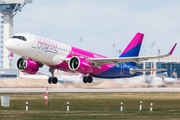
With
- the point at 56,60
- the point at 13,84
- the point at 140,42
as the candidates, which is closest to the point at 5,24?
the point at 13,84

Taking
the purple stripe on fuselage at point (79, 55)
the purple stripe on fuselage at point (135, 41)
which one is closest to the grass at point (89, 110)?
the purple stripe on fuselage at point (79, 55)

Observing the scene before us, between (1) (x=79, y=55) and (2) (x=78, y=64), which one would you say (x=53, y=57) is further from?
(1) (x=79, y=55)

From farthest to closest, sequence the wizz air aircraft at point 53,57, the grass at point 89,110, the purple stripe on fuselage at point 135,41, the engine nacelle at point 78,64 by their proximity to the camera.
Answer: the purple stripe on fuselage at point 135,41 → the engine nacelle at point 78,64 → the wizz air aircraft at point 53,57 → the grass at point 89,110

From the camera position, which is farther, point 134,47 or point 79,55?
point 134,47

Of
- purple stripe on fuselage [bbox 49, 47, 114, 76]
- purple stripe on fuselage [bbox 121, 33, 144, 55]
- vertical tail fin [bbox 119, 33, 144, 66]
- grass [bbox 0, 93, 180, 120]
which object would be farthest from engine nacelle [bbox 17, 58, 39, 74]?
purple stripe on fuselage [bbox 121, 33, 144, 55]

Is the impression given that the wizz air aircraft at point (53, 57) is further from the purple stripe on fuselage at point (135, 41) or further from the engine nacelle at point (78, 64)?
the purple stripe on fuselage at point (135, 41)

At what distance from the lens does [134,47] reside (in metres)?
64.9

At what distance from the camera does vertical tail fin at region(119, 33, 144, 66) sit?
64.2m

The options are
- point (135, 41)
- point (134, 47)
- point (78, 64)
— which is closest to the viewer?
point (78, 64)

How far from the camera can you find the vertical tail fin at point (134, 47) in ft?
211

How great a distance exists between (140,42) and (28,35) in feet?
87.6

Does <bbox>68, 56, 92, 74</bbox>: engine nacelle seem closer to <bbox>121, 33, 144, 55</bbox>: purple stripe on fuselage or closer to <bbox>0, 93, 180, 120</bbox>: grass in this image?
<bbox>0, 93, 180, 120</bbox>: grass

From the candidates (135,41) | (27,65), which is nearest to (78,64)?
(27,65)

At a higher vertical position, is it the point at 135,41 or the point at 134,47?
the point at 135,41
